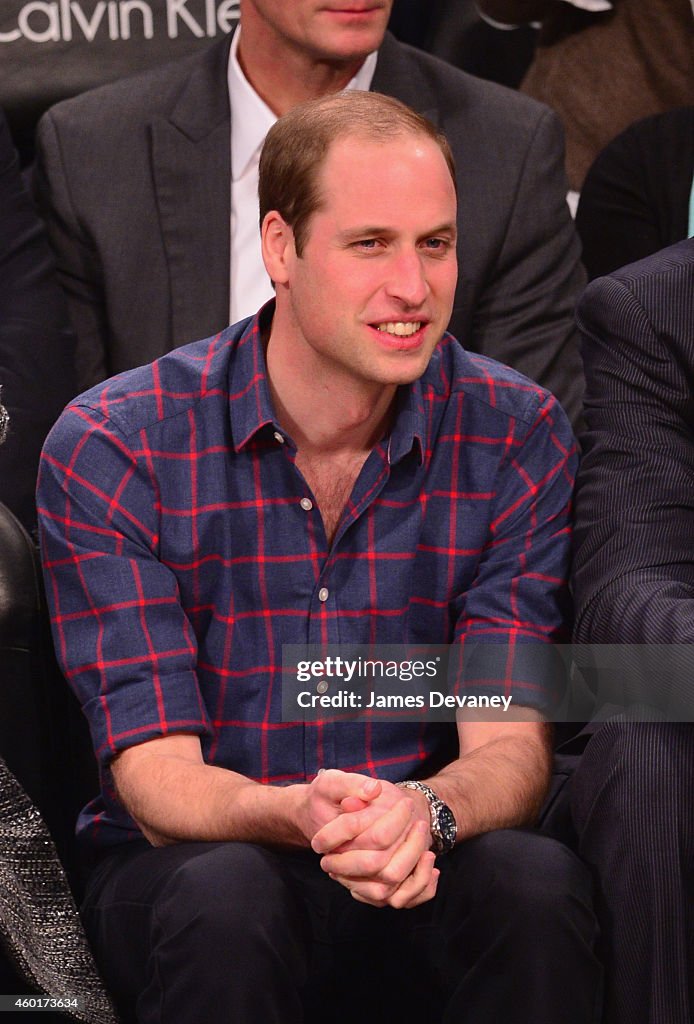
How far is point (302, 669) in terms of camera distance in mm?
1703

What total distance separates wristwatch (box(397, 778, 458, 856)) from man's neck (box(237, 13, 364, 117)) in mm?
1115

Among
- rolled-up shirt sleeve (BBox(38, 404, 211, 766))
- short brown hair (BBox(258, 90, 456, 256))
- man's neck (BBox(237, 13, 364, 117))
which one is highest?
man's neck (BBox(237, 13, 364, 117))

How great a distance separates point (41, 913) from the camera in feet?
5.35

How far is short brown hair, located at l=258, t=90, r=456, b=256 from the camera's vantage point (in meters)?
1.67

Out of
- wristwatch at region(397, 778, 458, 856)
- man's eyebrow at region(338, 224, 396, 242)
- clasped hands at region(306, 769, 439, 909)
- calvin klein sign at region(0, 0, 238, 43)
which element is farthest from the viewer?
calvin klein sign at region(0, 0, 238, 43)

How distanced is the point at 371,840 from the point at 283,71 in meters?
1.24

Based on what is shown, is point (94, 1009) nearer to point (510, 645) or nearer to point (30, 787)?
point (30, 787)

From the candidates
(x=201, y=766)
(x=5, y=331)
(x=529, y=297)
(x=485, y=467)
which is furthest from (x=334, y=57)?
(x=201, y=766)

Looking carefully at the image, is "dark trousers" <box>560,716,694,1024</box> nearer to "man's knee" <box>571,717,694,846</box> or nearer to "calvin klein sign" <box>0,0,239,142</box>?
"man's knee" <box>571,717,694,846</box>

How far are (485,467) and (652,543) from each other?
7.5 inches

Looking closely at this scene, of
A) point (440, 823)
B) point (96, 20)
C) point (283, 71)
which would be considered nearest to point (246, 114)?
point (283, 71)

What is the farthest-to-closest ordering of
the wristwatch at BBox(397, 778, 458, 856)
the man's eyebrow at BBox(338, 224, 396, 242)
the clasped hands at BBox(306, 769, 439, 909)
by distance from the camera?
the man's eyebrow at BBox(338, 224, 396, 242), the wristwatch at BBox(397, 778, 458, 856), the clasped hands at BBox(306, 769, 439, 909)

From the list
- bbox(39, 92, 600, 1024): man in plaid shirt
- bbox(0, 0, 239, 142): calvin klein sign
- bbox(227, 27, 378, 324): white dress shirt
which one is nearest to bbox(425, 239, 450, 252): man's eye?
bbox(39, 92, 600, 1024): man in plaid shirt

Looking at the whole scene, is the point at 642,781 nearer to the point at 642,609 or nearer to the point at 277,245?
the point at 642,609
